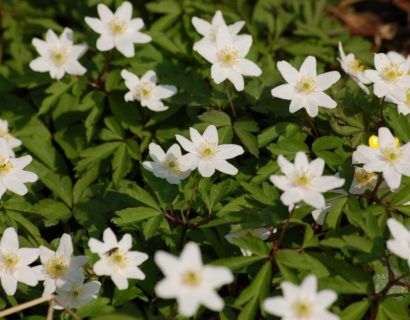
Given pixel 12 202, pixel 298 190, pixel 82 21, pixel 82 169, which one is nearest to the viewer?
pixel 298 190

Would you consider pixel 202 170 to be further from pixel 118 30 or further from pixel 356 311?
pixel 118 30

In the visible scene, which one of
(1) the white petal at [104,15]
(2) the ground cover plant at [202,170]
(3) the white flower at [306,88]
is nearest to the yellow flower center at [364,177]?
(2) the ground cover plant at [202,170]

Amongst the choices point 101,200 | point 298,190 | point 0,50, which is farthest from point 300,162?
point 0,50

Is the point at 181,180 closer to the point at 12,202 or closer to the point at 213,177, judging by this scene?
the point at 213,177

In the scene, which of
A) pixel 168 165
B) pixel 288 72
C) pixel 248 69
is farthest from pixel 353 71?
pixel 168 165

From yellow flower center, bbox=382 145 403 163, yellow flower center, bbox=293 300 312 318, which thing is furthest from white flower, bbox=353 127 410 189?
yellow flower center, bbox=293 300 312 318

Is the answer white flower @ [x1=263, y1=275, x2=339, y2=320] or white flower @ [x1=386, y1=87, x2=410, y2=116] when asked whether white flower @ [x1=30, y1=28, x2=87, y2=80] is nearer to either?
white flower @ [x1=386, y1=87, x2=410, y2=116]
